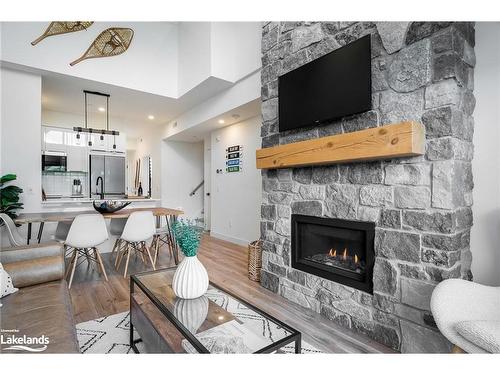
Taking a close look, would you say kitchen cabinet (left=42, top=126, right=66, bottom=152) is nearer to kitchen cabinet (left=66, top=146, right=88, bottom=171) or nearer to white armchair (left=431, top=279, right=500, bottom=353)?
kitchen cabinet (left=66, top=146, right=88, bottom=171)

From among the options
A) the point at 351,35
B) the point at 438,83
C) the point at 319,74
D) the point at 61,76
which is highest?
the point at 61,76

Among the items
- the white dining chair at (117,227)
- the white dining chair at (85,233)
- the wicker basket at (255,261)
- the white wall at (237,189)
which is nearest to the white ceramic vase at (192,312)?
the wicker basket at (255,261)

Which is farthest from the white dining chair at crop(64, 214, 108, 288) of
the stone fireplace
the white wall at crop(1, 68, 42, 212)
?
the stone fireplace

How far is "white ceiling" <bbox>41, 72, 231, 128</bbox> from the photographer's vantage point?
3999 mm

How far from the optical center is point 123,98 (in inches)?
186

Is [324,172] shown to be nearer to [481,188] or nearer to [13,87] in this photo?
[481,188]

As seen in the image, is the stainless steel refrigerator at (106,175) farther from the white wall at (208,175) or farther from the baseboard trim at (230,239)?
the baseboard trim at (230,239)

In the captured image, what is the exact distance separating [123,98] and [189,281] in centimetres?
430

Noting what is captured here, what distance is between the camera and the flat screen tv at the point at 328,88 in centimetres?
186

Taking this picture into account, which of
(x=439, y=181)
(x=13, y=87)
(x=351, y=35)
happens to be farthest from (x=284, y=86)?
(x=13, y=87)

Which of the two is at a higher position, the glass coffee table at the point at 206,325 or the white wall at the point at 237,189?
the white wall at the point at 237,189

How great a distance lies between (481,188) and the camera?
1693mm

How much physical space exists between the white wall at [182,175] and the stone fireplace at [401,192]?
4909 millimetres

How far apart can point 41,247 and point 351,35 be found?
2.92 meters
